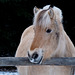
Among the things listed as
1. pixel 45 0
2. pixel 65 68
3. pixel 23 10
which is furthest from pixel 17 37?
pixel 65 68

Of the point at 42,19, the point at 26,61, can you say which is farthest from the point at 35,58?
the point at 42,19

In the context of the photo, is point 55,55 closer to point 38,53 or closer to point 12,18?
point 38,53

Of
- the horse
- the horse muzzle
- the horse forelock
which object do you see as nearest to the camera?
the horse muzzle

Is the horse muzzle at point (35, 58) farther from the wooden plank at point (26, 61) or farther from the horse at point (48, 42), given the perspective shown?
the wooden plank at point (26, 61)

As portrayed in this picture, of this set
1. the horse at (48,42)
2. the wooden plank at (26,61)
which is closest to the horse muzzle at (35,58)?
the horse at (48,42)

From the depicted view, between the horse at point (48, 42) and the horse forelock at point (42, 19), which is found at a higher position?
the horse forelock at point (42, 19)

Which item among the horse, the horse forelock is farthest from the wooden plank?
the horse forelock

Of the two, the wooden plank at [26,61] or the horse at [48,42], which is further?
the wooden plank at [26,61]

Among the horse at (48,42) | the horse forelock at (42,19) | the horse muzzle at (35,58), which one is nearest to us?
the horse muzzle at (35,58)

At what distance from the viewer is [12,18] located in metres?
8.95

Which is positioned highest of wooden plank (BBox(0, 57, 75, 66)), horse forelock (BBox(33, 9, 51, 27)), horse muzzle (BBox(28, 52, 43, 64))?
horse forelock (BBox(33, 9, 51, 27))

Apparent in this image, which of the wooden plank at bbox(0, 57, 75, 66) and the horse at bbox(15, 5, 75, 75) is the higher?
the horse at bbox(15, 5, 75, 75)

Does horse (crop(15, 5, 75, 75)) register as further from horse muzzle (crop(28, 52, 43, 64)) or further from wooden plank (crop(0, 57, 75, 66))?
wooden plank (crop(0, 57, 75, 66))

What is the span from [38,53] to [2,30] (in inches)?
218
